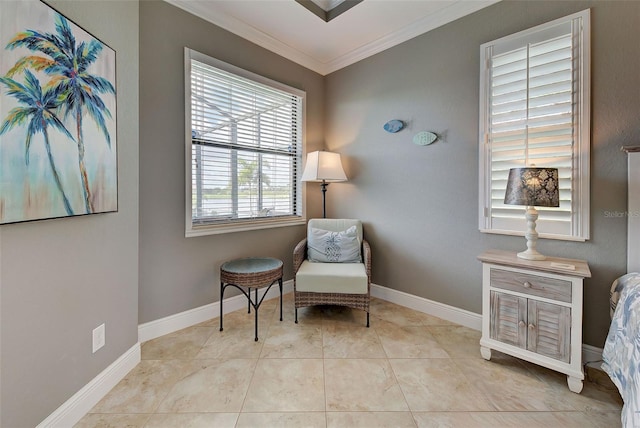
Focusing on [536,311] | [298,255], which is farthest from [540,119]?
[298,255]

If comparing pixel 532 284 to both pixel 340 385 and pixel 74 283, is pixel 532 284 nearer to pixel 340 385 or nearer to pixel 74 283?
pixel 340 385

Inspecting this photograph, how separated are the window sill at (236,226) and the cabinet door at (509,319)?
203cm

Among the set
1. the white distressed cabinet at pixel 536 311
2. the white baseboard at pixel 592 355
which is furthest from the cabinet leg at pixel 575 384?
the white baseboard at pixel 592 355

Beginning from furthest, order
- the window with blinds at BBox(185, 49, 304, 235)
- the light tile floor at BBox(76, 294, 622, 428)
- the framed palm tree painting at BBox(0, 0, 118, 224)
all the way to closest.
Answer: the window with blinds at BBox(185, 49, 304, 235), the light tile floor at BBox(76, 294, 622, 428), the framed palm tree painting at BBox(0, 0, 118, 224)

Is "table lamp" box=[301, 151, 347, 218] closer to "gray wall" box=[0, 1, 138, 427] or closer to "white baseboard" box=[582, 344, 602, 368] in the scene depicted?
"gray wall" box=[0, 1, 138, 427]

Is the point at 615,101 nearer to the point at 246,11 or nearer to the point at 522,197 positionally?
the point at 522,197

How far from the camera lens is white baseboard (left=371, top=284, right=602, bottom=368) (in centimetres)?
175

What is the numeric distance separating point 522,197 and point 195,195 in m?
2.47

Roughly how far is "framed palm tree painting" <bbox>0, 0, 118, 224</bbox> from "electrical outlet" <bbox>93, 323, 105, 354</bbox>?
67cm

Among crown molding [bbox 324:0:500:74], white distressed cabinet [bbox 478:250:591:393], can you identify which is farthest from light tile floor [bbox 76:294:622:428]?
crown molding [bbox 324:0:500:74]

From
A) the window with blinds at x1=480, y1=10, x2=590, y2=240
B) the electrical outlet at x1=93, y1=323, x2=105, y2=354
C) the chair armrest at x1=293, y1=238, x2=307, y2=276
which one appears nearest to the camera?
the electrical outlet at x1=93, y1=323, x2=105, y2=354

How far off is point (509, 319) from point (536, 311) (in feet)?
0.54

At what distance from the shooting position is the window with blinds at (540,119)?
172cm

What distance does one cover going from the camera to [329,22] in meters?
2.49
